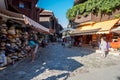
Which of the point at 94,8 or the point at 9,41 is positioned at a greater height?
the point at 94,8

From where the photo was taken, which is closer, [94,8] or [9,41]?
[9,41]

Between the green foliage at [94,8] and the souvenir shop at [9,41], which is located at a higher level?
the green foliage at [94,8]

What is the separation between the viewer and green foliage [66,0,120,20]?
64.9ft

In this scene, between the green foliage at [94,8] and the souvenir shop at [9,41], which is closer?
the souvenir shop at [9,41]

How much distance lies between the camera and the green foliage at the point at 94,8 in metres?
19.8

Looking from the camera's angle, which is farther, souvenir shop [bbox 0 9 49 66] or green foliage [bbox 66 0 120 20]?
green foliage [bbox 66 0 120 20]

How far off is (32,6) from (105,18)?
9610 millimetres

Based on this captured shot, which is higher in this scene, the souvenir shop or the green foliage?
the green foliage

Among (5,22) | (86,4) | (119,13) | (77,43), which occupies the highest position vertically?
(86,4)

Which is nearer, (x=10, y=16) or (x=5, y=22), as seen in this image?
(x=10, y=16)

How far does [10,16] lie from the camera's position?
7.91 metres

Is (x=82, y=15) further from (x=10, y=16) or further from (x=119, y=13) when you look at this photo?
(x=10, y=16)

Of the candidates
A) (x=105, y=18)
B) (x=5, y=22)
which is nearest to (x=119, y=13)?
(x=105, y=18)

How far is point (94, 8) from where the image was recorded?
22703 mm
